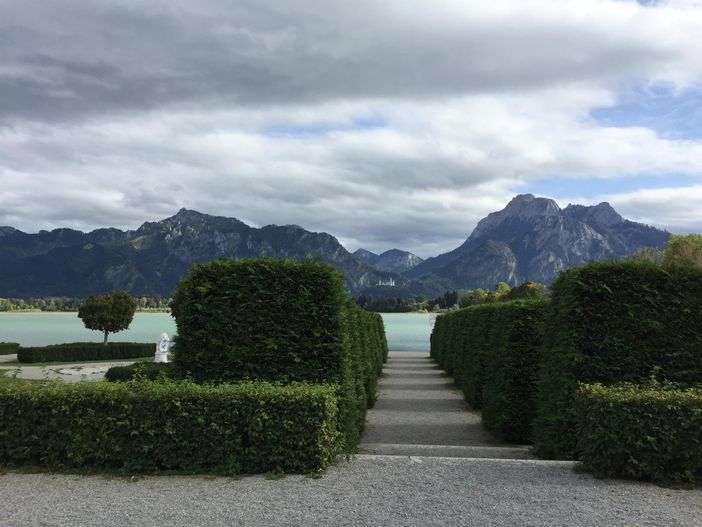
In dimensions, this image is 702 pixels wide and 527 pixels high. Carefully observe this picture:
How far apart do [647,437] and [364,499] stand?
11.8 ft

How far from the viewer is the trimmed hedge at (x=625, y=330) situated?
28.3ft

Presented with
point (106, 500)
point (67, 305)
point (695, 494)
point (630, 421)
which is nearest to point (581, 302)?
point (630, 421)

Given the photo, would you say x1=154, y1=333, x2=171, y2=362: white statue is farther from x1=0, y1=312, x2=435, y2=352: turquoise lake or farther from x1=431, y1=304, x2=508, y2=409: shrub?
x1=431, y1=304, x2=508, y2=409: shrub

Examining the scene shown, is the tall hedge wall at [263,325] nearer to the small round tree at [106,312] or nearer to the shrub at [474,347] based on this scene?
the shrub at [474,347]

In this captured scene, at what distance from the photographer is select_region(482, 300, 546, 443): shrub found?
39.9 ft

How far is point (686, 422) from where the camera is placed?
6.89 m

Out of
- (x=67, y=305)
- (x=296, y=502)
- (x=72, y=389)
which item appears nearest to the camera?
(x=296, y=502)

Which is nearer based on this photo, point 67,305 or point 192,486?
point 192,486

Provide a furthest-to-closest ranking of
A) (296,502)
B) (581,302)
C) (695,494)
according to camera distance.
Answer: (581,302) < (695,494) < (296,502)

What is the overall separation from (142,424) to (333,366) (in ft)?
9.79

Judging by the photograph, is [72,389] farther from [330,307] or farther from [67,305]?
[67,305]

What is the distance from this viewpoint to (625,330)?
873 centimetres

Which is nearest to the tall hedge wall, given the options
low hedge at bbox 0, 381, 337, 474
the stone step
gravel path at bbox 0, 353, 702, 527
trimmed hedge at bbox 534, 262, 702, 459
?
the stone step

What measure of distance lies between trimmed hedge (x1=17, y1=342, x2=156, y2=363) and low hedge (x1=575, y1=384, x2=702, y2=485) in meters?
35.3
